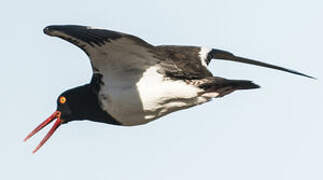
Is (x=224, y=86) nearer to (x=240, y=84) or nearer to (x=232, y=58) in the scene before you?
(x=240, y=84)

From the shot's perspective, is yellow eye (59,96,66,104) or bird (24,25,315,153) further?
yellow eye (59,96,66,104)

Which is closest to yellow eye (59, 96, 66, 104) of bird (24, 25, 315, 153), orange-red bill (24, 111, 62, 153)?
orange-red bill (24, 111, 62, 153)

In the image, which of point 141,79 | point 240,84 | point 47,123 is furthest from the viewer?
point 47,123

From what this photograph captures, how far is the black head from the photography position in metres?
13.0

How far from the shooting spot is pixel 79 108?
532 inches

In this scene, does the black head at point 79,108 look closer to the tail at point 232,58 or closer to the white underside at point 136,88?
the white underside at point 136,88

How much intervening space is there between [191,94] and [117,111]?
1166mm

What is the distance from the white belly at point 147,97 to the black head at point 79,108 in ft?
0.58

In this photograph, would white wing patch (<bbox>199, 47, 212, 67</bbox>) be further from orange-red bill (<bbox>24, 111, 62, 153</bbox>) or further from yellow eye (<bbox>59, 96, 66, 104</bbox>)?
orange-red bill (<bbox>24, 111, 62, 153</bbox>)

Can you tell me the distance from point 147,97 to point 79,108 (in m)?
1.53

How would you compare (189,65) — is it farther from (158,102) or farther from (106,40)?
(106,40)

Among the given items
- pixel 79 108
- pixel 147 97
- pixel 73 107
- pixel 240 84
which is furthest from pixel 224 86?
pixel 73 107

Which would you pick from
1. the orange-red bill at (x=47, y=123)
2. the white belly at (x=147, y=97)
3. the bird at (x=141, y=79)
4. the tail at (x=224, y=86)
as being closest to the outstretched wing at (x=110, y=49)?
the bird at (x=141, y=79)

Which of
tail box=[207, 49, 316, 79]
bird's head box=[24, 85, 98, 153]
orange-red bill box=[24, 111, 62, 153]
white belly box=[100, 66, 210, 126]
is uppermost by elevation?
tail box=[207, 49, 316, 79]
